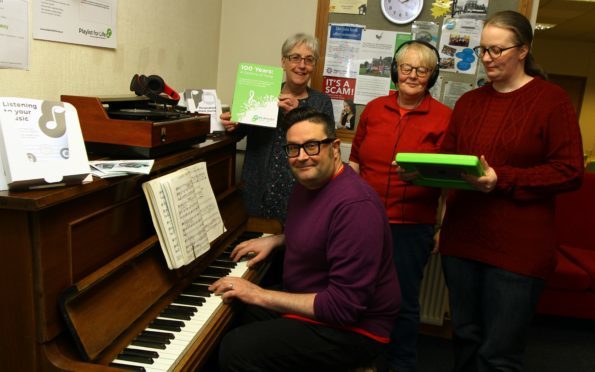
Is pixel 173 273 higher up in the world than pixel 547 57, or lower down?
lower down

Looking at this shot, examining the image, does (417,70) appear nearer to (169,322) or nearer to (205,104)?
(205,104)

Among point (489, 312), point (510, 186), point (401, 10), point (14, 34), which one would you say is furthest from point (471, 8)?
point (14, 34)

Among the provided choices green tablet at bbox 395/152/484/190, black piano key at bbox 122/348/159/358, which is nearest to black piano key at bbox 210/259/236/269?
black piano key at bbox 122/348/159/358

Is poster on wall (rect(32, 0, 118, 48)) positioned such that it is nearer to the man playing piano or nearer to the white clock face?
the man playing piano

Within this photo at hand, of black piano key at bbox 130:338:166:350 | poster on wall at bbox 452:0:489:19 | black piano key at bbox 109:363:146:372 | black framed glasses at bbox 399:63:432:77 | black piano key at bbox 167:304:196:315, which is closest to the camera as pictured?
black piano key at bbox 109:363:146:372

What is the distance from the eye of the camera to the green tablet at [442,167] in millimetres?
1467

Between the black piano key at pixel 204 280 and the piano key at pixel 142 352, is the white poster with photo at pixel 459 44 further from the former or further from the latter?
the piano key at pixel 142 352

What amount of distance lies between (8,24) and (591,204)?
366 centimetres

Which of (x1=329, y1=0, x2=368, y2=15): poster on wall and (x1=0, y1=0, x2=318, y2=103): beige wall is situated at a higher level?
(x1=329, y1=0, x2=368, y2=15): poster on wall

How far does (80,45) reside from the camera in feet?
5.45

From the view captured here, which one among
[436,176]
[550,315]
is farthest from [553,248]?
[550,315]

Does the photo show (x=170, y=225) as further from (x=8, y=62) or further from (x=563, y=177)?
(x=563, y=177)

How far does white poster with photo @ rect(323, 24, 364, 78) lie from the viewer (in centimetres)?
284

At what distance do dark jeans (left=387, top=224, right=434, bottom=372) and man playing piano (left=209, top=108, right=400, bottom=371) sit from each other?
19.8 inches
